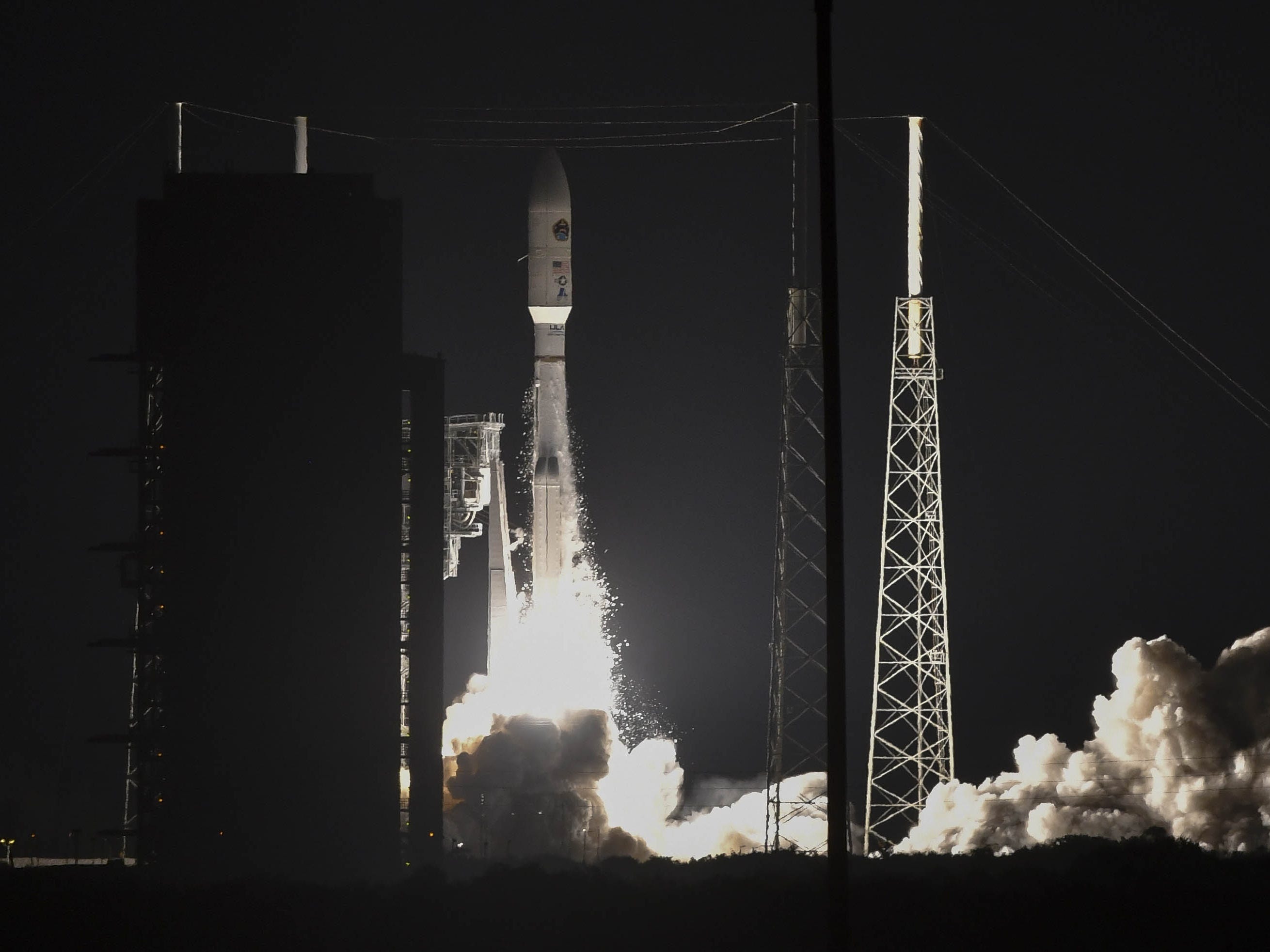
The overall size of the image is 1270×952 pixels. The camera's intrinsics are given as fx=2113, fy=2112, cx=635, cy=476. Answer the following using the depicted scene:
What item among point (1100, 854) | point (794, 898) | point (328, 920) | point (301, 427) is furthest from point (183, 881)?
point (1100, 854)

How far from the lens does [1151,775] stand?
54.7 meters

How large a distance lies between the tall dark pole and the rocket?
33.7 metres

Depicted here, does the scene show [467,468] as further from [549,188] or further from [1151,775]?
[1151,775]

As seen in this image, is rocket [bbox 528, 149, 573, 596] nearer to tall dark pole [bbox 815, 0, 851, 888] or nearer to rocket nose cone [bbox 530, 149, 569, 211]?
rocket nose cone [bbox 530, 149, 569, 211]

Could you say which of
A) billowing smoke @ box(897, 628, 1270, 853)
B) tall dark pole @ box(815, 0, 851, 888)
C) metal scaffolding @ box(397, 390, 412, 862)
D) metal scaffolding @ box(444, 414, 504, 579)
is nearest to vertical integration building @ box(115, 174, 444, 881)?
metal scaffolding @ box(397, 390, 412, 862)

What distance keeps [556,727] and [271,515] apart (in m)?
12.3

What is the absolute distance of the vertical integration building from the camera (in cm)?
4794

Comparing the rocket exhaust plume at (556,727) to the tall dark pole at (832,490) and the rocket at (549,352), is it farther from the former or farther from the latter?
the tall dark pole at (832,490)

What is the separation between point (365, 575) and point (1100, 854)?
57.5 ft

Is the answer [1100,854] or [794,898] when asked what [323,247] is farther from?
[1100,854]

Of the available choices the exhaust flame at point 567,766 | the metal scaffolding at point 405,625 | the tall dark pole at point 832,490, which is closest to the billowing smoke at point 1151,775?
the exhaust flame at point 567,766

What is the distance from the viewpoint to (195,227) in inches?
1901

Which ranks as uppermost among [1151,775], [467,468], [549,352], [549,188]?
[549,188]

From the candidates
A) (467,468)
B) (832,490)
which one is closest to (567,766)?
(467,468)
